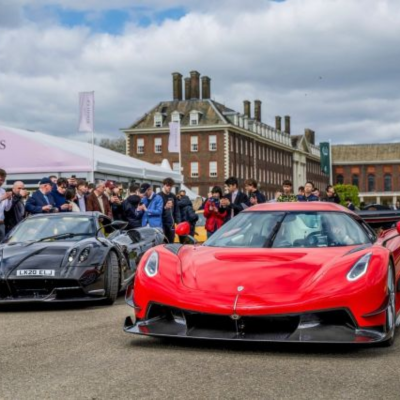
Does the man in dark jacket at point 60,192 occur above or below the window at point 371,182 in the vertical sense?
below

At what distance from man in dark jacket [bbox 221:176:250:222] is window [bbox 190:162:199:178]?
70337 millimetres

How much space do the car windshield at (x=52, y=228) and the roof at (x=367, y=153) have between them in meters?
142

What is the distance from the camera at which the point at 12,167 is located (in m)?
23.9

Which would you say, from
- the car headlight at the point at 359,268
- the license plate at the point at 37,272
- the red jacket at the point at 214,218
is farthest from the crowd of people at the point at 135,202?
the car headlight at the point at 359,268

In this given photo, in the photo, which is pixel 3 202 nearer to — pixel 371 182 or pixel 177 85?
pixel 177 85

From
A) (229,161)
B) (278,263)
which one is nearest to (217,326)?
(278,263)

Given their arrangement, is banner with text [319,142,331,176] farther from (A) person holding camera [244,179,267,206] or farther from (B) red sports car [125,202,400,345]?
(B) red sports car [125,202,400,345]

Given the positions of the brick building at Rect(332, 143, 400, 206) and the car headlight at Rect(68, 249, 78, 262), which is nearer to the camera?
the car headlight at Rect(68, 249, 78, 262)

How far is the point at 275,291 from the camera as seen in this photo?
5.86 meters

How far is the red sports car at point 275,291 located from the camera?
575 centimetres

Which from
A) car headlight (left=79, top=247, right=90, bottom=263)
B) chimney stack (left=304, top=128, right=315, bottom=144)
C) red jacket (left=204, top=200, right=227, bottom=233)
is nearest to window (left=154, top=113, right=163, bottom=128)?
chimney stack (left=304, top=128, right=315, bottom=144)

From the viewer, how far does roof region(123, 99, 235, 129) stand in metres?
83.6

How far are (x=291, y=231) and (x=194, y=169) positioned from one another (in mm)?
77383

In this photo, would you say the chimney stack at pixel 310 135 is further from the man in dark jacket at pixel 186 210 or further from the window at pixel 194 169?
the man in dark jacket at pixel 186 210
